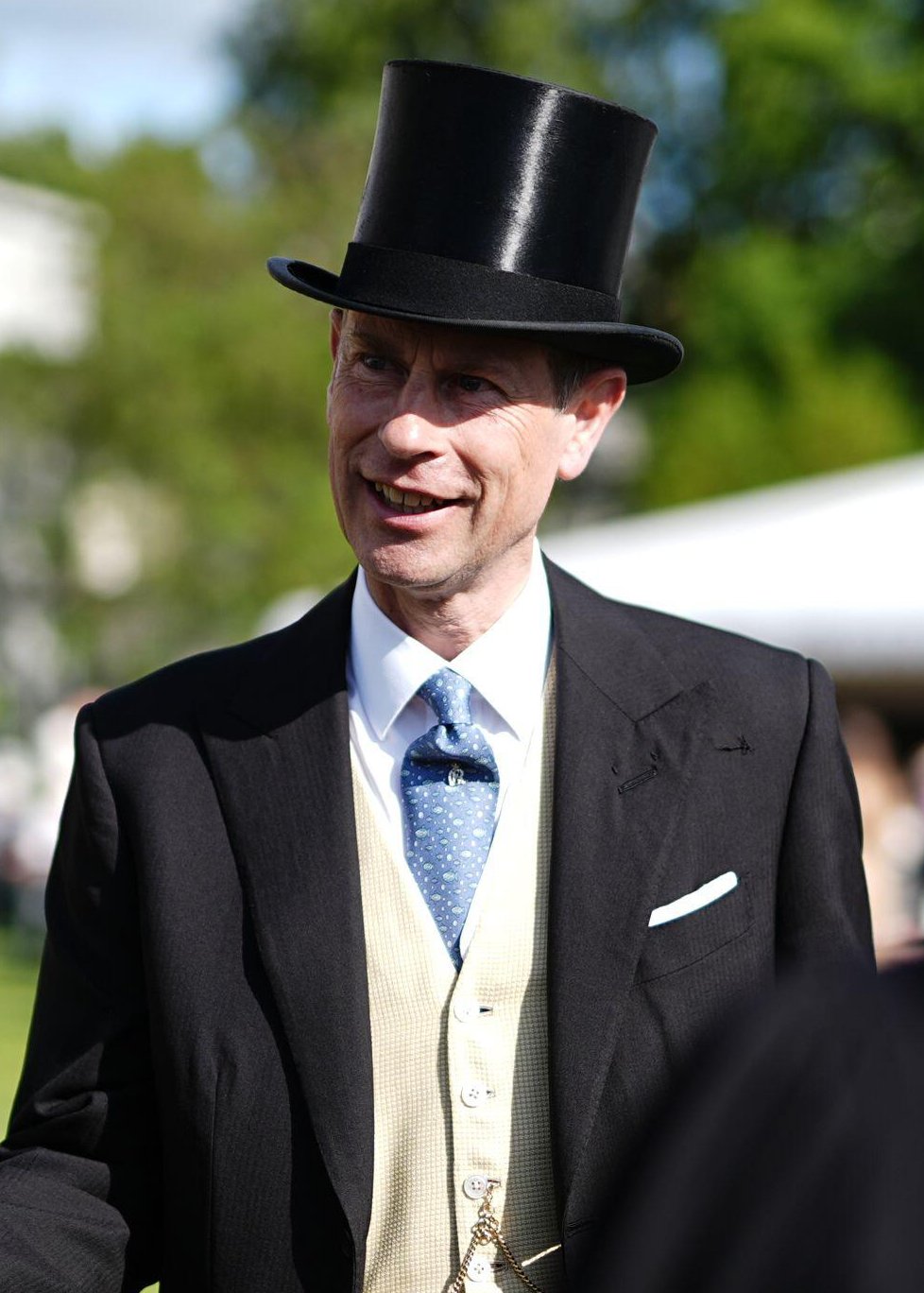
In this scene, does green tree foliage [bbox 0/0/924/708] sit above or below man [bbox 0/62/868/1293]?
above

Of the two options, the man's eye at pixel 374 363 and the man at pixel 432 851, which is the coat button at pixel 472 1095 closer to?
the man at pixel 432 851

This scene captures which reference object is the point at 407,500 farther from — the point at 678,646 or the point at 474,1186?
the point at 474,1186

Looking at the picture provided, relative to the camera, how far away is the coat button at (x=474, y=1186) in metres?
2.33

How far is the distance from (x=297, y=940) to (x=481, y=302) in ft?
2.75

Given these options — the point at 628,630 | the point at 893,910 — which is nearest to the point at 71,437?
the point at 893,910

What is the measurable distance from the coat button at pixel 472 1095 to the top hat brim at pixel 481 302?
0.94m

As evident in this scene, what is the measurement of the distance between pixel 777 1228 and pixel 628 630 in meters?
1.77

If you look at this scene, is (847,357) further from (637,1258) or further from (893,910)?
(637,1258)

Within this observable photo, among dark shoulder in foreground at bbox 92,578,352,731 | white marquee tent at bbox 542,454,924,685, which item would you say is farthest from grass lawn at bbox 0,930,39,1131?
dark shoulder in foreground at bbox 92,578,352,731

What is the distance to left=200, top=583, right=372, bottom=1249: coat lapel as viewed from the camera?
2307 mm

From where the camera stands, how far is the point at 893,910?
641 centimetres

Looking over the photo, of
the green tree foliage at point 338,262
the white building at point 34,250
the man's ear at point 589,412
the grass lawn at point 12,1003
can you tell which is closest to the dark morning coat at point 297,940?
the man's ear at point 589,412

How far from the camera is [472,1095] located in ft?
7.70

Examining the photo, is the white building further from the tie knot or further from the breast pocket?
the breast pocket
